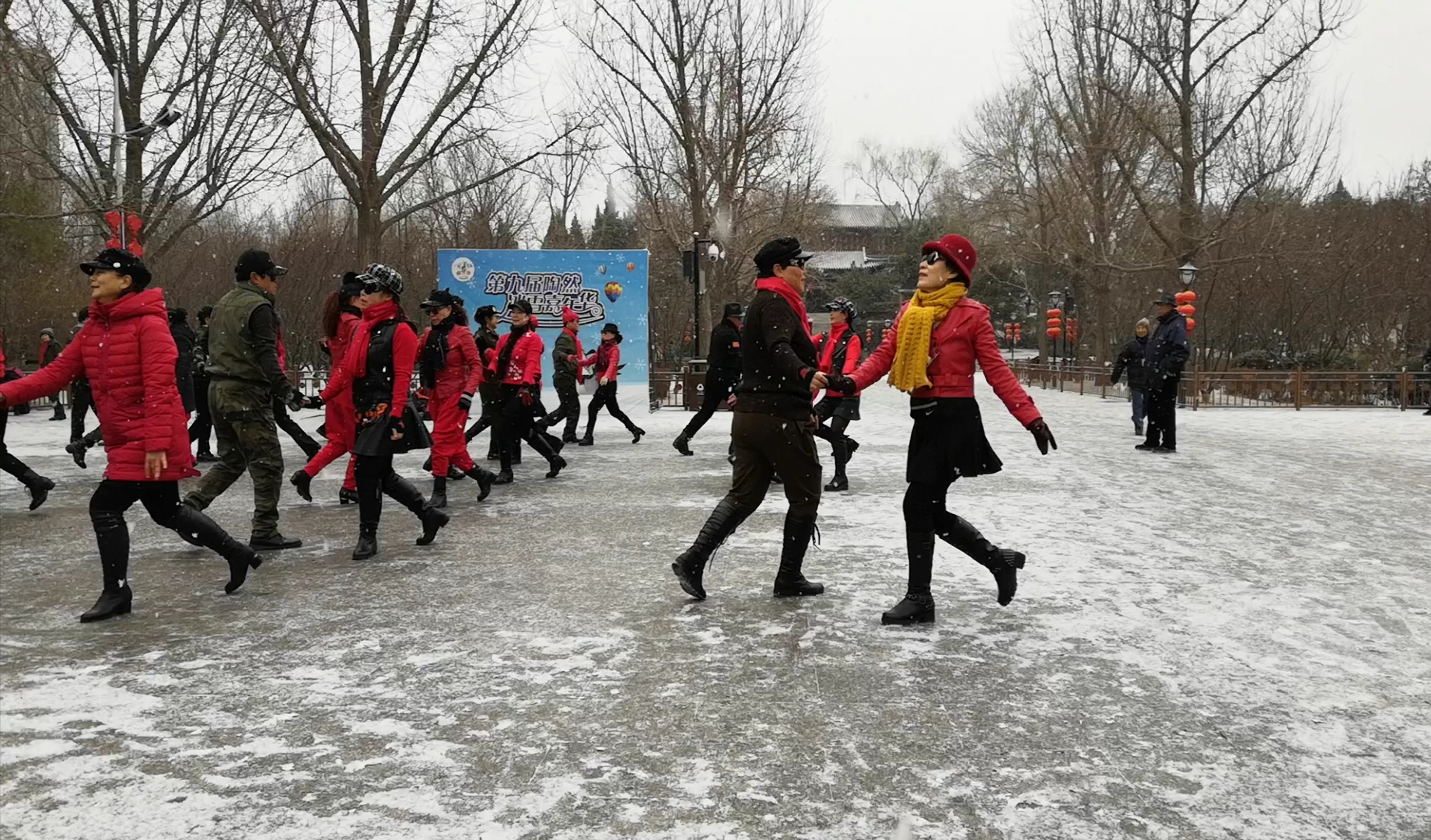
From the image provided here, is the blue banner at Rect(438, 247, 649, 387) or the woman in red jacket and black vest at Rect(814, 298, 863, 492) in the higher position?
the blue banner at Rect(438, 247, 649, 387)

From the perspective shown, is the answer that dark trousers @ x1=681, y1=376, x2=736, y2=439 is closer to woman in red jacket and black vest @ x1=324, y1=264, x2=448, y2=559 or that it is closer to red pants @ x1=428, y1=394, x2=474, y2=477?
red pants @ x1=428, y1=394, x2=474, y2=477

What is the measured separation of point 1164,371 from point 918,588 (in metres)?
8.69

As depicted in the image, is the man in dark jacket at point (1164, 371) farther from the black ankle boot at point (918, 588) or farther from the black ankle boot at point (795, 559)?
the black ankle boot at point (918, 588)

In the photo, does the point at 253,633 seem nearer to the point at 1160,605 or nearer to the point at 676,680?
the point at 676,680

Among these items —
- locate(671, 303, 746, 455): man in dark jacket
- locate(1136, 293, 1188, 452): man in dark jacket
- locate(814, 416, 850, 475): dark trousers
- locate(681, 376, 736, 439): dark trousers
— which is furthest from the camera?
locate(1136, 293, 1188, 452): man in dark jacket

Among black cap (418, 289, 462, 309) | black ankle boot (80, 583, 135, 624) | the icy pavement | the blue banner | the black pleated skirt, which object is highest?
the blue banner

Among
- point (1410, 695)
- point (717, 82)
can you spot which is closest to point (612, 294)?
point (717, 82)

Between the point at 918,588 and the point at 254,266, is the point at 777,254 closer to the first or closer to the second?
the point at 918,588

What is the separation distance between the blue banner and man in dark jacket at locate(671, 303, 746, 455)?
7.74 m

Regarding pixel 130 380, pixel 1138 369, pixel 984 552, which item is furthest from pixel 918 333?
pixel 1138 369

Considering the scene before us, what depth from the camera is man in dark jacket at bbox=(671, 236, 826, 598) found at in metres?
5.30

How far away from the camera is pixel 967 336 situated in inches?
200

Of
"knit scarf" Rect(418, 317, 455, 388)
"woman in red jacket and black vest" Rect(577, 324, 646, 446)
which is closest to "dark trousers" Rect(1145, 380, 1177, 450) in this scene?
"woman in red jacket and black vest" Rect(577, 324, 646, 446)

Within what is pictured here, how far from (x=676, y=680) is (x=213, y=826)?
179 cm
